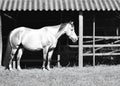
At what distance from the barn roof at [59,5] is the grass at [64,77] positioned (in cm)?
255

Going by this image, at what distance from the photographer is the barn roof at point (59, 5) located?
1286cm

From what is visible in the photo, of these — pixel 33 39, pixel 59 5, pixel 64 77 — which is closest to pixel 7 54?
pixel 33 39

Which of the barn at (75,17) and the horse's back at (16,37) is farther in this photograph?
the barn at (75,17)

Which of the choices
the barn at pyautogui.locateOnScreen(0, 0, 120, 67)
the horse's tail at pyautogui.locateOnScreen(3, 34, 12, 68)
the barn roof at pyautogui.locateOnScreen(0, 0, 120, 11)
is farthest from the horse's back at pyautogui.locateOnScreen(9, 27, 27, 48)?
the barn roof at pyautogui.locateOnScreen(0, 0, 120, 11)

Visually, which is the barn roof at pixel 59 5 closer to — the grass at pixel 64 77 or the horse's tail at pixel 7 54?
the horse's tail at pixel 7 54

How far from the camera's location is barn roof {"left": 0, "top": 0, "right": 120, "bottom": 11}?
42.2ft

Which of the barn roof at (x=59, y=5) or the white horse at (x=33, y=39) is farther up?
the barn roof at (x=59, y=5)

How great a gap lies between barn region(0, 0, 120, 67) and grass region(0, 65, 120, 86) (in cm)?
116

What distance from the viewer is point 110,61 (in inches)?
619

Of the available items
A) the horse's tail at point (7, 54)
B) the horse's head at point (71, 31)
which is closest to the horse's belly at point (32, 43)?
the horse's tail at point (7, 54)

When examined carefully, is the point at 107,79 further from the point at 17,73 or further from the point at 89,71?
the point at 17,73

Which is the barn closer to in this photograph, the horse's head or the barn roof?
the barn roof

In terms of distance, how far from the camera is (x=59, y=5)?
1320 centimetres

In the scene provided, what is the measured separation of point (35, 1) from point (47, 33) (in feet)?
5.63
